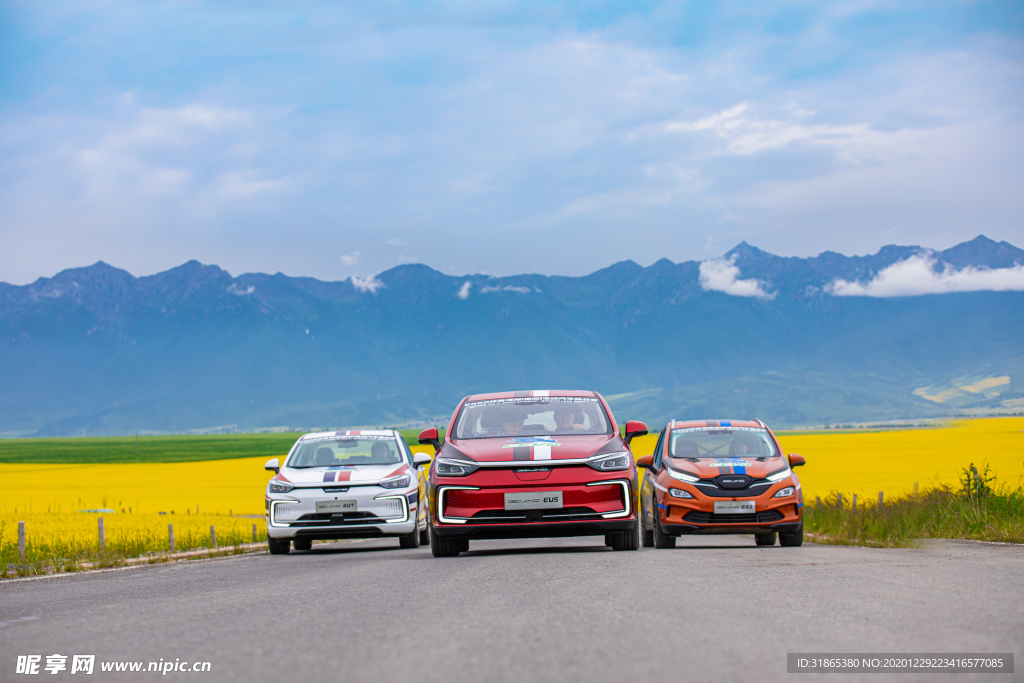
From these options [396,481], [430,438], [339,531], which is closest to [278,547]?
[339,531]

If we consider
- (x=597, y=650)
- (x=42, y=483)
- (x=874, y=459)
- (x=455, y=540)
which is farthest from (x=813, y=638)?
(x=42, y=483)

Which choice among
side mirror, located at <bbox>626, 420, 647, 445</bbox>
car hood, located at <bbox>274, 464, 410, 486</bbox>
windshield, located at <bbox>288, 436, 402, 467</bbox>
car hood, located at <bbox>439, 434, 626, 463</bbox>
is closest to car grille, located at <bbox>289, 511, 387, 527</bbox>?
car hood, located at <bbox>274, 464, 410, 486</bbox>

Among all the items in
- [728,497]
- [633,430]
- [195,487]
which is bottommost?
[195,487]

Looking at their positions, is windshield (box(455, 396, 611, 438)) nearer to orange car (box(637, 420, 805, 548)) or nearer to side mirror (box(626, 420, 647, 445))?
side mirror (box(626, 420, 647, 445))

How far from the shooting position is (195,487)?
64.1 meters

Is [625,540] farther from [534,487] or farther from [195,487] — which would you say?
[195,487]

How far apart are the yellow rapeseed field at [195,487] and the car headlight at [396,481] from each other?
4.16 meters

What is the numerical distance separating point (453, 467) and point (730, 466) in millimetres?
4094

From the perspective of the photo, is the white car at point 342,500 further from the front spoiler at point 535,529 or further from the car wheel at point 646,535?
the front spoiler at point 535,529

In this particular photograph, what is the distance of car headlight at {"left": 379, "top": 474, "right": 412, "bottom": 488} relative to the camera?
16.7 m

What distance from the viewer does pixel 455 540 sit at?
45.4ft

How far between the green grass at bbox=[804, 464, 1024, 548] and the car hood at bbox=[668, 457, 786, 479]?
5.58 ft

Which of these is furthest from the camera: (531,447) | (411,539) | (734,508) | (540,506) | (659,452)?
(411,539)

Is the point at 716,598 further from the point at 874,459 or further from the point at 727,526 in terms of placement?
the point at 874,459
